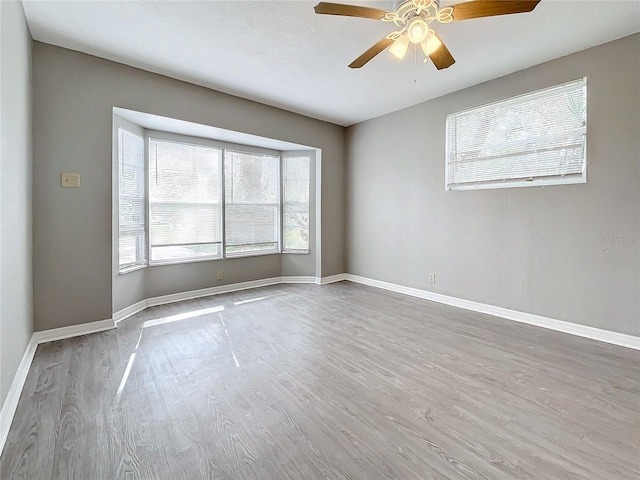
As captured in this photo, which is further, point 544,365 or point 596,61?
point 596,61

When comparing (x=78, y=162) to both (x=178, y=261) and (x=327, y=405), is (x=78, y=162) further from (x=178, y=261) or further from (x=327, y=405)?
(x=327, y=405)

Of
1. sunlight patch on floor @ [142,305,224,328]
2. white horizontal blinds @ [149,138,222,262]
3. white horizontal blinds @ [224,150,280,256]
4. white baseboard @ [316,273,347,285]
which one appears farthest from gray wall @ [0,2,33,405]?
white baseboard @ [316,273,347,285]

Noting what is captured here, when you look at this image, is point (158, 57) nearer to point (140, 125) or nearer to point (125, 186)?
point (140, 125)

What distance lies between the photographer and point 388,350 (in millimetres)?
2592

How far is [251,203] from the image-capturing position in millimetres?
4934

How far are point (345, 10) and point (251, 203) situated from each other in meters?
3.44

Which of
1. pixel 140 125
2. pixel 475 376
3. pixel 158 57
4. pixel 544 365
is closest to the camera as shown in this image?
pixel 475 376

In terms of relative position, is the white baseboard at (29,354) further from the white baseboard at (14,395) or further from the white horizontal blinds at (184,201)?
the white horizontal blinds at (184,201)

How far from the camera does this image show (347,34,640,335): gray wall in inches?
106

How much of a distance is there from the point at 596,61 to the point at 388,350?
339 cm

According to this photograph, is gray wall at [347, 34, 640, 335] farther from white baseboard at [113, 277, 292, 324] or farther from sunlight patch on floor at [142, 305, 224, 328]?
sunlight patch on floor at [142, 305, 224, 328]

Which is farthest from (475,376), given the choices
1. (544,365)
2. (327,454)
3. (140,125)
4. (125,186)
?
(140,125)

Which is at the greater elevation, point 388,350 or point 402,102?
point 402,102

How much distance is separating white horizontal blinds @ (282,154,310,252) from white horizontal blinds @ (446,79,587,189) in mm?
2416
